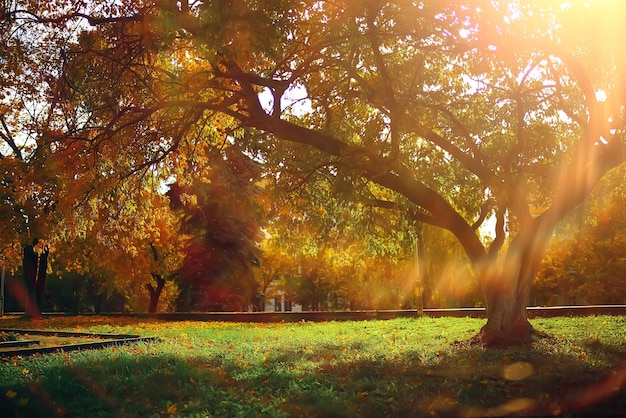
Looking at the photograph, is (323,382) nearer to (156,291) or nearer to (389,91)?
(389,91)

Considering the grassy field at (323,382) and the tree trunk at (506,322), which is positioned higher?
the tree trunk at (506,322)

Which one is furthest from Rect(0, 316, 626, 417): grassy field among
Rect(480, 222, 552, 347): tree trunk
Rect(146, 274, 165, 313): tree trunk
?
Rect(146, 274, 165, 313): tree trunk

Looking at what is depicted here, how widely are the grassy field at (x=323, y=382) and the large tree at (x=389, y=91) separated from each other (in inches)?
118

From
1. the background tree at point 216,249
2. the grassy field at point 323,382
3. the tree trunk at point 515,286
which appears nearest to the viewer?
the grassy field at point 323,382

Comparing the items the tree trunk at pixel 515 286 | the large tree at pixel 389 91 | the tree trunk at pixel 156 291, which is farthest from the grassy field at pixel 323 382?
the tree trunk at pixel 156 291

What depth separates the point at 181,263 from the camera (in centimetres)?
4116

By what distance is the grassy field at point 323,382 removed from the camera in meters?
7.00

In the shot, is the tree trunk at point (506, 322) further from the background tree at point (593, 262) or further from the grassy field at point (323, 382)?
the background tree at point (593, 262)

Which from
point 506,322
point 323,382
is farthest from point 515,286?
point 323,382

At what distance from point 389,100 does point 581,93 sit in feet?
17.0

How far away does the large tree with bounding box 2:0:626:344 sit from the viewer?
35.2ft

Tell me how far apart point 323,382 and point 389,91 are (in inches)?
217

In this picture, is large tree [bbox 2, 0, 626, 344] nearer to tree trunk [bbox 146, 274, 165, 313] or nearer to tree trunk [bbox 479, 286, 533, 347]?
tree trunk [bbox 479, 286, 533, 347]

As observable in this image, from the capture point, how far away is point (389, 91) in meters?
11.4
